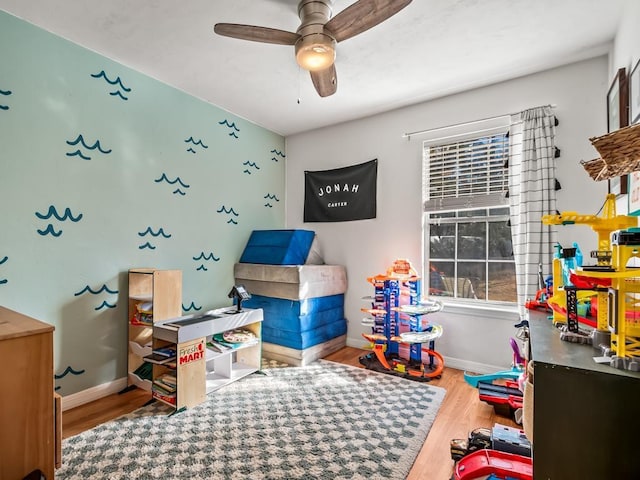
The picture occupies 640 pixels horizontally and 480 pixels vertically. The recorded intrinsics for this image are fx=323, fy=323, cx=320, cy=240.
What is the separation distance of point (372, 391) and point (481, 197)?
6.46 feet

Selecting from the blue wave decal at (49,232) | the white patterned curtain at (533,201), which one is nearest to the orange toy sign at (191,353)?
the blue wave decal at (49,232)

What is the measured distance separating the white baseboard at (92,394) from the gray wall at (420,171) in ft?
7.40

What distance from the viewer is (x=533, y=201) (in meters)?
2.60

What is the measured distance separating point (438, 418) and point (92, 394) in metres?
2.51

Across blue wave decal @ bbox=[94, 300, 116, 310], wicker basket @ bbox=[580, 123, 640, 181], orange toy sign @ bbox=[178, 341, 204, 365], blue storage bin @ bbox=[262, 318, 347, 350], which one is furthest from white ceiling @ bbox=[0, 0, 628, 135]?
blue storage bin @ bbox=[262, 318, 347, 350]

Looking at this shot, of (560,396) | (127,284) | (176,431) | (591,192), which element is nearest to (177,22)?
(127,284)

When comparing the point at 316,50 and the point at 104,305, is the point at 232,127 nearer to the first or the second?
the point at 316,50

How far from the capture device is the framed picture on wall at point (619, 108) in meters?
1.85

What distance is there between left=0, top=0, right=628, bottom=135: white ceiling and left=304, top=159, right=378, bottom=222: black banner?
0.80 meters

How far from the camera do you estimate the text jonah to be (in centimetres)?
368

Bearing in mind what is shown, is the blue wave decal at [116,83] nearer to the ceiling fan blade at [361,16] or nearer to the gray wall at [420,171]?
the ceiling fan blade at [361,16]

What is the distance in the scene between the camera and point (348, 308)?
3732 mm

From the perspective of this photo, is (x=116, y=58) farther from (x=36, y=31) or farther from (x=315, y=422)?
(x=315, y=422)

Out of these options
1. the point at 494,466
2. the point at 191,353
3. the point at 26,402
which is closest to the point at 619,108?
the point at 494,466
